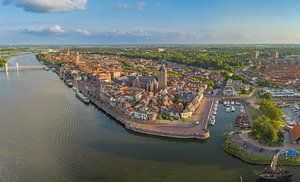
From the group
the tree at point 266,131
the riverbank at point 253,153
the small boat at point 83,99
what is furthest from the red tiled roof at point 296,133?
the small boat at point 83,99

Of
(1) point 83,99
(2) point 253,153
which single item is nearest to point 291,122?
(2) point 253,153

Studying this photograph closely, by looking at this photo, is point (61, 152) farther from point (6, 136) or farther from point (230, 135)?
point (230, 135)

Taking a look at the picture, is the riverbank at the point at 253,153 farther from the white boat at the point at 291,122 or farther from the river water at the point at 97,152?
the white boat at the point at 291,122

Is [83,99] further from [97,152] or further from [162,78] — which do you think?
[97,152]

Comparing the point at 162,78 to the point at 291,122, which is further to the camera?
the point at 162,78

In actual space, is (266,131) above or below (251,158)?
above

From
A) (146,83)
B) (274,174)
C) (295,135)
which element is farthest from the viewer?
(146,83)
